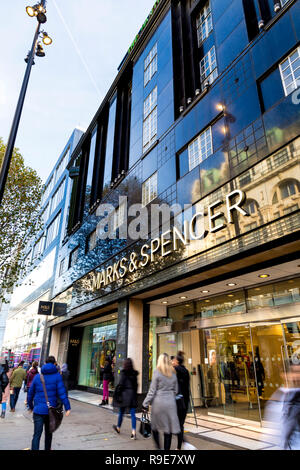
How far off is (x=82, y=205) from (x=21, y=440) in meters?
17.9

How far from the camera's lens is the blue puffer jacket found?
5012 mm

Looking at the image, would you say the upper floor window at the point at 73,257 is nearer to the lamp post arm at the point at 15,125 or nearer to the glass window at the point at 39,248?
the glass window at the point at 39,248

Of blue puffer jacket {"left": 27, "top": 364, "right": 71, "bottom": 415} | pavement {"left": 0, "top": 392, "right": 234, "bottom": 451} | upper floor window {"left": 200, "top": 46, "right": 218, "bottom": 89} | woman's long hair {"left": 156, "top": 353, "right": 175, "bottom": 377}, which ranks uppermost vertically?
upper floor window {"left": 200, "top": 46, "right": 218, "bottom": 89}

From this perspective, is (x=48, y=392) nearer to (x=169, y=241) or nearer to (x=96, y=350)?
(x=169, y=241)

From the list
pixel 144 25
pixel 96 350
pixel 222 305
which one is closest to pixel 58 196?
pixel 96 350

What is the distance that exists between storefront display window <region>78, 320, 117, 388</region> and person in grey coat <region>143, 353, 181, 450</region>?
11691mm

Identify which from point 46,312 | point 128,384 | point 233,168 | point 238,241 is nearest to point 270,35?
point 233,168

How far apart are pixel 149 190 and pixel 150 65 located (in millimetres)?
7516

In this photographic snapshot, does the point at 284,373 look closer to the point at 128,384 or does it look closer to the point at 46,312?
the point at 128,384

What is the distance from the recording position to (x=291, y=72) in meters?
7.31

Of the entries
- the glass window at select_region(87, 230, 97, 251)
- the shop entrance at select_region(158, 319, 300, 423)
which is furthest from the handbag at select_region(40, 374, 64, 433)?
the glass window at select_region(87, 230, 97, 251)

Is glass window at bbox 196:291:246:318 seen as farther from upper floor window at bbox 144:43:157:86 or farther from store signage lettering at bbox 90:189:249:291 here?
upper floor window at bbox 144:43:157:86

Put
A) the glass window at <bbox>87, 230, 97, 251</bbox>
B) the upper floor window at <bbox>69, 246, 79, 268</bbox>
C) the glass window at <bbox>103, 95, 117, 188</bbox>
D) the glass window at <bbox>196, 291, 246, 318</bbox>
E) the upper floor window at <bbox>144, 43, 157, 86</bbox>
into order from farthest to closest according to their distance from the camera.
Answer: the upper floor window at <bbox>69, 246, 79, 268</bbox>
the glass window at <bbox>103, 95, 117, 188</bbox>
the glass window at <bbox>87, 230, 97, 251</bbox>
the upper floor window at <bbox>144, 43, 157, 86</bbox>
the glass window at <bbox>196, 291, 246, 318</bbox>

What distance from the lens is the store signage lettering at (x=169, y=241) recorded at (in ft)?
25.2
